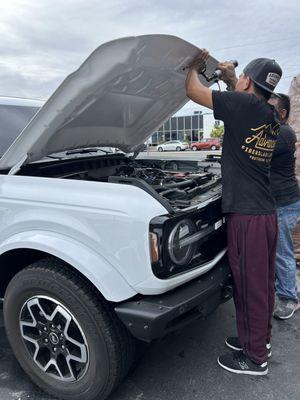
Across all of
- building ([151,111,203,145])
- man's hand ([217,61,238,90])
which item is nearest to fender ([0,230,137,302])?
man's hand ([217,61,238,90])

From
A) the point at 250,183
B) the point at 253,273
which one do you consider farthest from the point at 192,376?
the point at 250,183

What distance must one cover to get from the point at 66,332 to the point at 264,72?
2009 mm

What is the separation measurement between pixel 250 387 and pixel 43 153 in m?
2.18

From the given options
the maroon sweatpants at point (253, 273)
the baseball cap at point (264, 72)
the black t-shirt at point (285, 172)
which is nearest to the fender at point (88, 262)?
the maroon sweatpants at point (253, 273)

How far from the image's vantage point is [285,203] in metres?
3.49

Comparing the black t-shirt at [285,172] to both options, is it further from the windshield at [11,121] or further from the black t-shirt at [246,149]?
the windshield at [11,121]

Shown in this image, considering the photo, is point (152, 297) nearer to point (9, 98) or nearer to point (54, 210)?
point (54, 210)

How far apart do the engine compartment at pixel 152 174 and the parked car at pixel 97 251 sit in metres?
0.02

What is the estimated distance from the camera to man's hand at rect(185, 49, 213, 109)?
2.57m

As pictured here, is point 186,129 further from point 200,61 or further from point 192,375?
point 192,375

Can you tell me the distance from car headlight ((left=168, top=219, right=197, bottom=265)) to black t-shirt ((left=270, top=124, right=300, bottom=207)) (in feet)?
4.42

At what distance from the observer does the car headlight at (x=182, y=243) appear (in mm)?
2238

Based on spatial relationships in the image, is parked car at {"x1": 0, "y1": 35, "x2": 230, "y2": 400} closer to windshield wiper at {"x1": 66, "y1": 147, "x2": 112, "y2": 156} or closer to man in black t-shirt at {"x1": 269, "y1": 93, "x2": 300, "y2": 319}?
windshield wiper at {"x1": 66, "y1": 147, "x2": 112, "y2": 156}

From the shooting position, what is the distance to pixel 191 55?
2.83 meters
